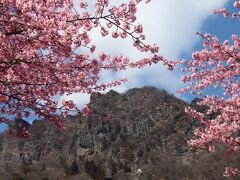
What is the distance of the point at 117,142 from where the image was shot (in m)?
155

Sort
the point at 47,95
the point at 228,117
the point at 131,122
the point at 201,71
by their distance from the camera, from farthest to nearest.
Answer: the point at 131,122 → the point at 228,117 → the point at 201,71 → the point at 47,95

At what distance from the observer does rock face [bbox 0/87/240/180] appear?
429 feet

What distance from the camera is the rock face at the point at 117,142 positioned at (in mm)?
130875

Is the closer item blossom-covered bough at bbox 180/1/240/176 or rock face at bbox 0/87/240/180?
blossom-covered bough at bbox 180/1/240/176

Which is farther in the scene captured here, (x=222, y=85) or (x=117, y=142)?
(x=117, y=142)

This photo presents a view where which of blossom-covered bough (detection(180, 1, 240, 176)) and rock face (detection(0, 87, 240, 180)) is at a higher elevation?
rock face (detection(0, 87, 240, 180))

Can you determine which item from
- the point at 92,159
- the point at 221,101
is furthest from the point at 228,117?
the point at 92,159

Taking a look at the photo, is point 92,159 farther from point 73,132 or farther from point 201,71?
point 201,71

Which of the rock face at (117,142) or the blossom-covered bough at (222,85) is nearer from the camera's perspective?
the blossom-covered bough at (222,85)

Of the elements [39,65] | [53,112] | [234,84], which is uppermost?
[234,84]

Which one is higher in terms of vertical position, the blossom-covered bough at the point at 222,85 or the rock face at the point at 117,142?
the rock face at the point at 117,142

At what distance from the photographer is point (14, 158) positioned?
7234 inches

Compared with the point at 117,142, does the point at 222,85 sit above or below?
below

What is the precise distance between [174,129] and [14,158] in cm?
7129
